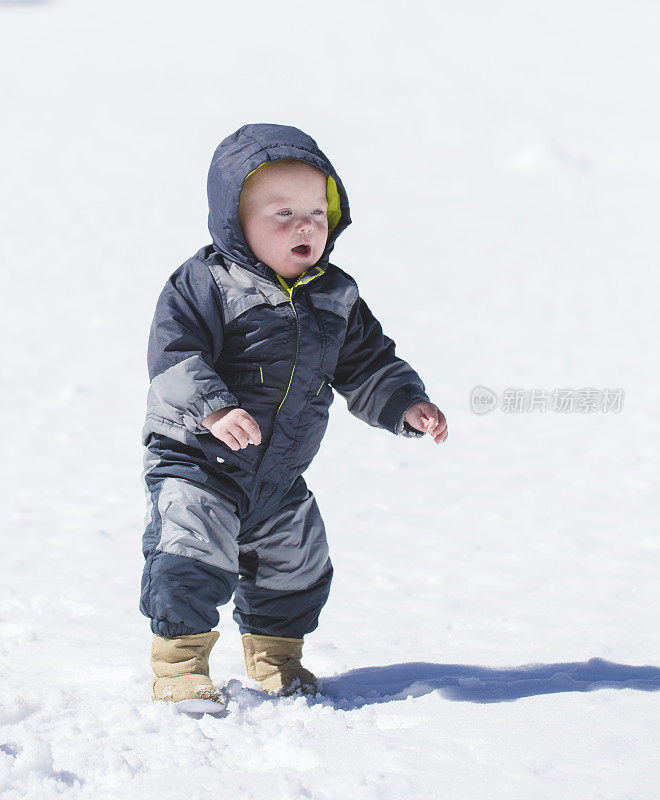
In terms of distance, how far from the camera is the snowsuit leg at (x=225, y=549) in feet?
7.03

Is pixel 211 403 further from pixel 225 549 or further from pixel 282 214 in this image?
pixel 282 214

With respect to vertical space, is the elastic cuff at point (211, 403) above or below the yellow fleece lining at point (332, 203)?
below

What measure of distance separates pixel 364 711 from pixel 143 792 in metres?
0.58

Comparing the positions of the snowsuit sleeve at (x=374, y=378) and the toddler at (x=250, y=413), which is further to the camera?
the snowsuit sleeve at (x=374, y=378)

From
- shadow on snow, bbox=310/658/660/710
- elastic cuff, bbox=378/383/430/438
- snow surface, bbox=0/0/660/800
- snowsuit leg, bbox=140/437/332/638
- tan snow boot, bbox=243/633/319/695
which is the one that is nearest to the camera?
snow surface, bbox=0/0/660/800

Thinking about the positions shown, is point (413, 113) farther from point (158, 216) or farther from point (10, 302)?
point (10, 302)

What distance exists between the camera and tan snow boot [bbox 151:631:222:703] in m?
2.12

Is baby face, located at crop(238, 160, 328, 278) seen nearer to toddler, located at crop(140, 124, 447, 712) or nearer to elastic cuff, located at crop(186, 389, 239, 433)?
toddler, located at crop(140, 124, 447, 712)

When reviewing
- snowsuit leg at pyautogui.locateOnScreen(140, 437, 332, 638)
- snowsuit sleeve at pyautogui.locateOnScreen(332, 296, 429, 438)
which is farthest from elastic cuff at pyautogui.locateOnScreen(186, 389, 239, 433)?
snowsuit sleeve at pyautogui.locateOnScreen(332, 296, 429, 438)

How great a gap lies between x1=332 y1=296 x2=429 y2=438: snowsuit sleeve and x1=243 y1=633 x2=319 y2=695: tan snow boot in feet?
2.03

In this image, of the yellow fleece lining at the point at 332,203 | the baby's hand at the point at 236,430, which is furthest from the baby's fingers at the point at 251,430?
the yellow fleece lining at the point at 332,203

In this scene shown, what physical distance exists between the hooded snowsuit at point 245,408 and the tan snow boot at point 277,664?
29 millimetres

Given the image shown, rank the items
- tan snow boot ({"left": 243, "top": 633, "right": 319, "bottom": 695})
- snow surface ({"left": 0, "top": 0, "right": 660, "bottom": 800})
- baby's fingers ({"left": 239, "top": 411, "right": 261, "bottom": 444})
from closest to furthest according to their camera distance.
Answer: snow surface ({"left": 0, "top": 0, "right": 660, "bottom": 800})
baby's fingers ({"left": 239, "top": 411, "right": 261, "bottom": 444})
tan snow boot ({"left": 243, "top": 633, "right": 319, "bottom": 695})

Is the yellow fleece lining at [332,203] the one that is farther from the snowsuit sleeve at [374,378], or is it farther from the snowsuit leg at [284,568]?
the snowsuit leg at [284,568]
